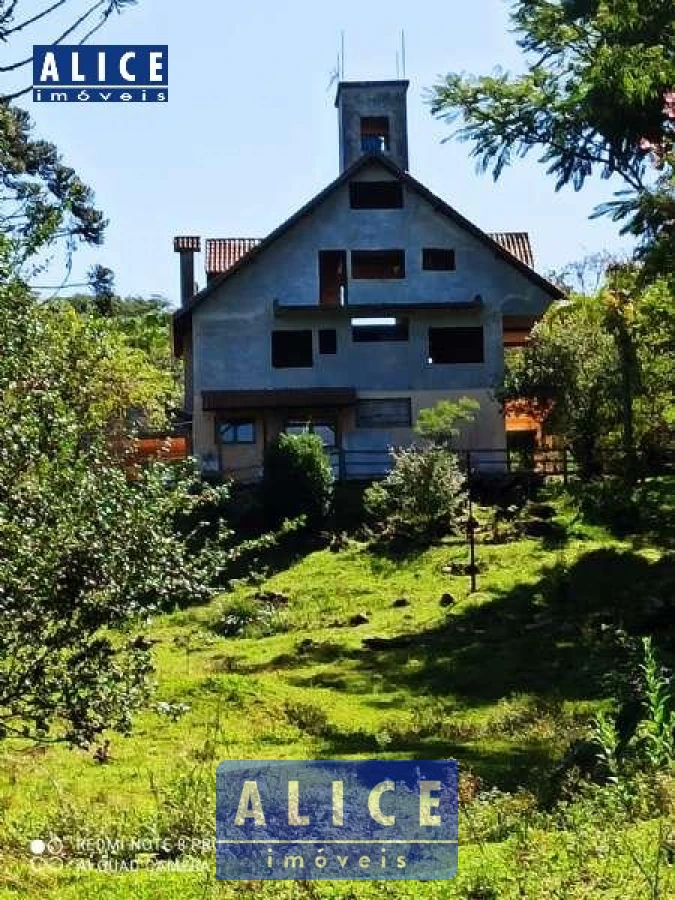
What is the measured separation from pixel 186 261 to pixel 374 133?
322 inches

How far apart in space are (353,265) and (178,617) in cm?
1842

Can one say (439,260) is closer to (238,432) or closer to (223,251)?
(223,251)

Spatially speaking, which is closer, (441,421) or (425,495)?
(425,495)

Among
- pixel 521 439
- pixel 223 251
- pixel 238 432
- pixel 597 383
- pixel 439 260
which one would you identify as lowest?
pixel 521 439

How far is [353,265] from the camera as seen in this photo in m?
36.6

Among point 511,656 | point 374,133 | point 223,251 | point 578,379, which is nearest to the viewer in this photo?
point 511,656

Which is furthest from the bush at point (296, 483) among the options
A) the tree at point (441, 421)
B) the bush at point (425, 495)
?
the tree at point (441, 421)

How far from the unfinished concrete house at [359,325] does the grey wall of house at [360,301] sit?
0.11 ft

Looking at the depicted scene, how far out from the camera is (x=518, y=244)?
4166cm

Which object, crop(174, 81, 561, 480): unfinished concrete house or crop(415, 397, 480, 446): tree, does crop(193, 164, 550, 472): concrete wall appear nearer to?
crop(174, 81, 561, 480): unfinished concrete house

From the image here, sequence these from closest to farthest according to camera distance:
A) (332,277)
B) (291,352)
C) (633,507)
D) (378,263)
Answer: (633,507) → (291,352) → (378,263) → (332,277)

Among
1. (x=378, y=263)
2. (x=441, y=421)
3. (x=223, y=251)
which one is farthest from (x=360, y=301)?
(x=441, y=421)

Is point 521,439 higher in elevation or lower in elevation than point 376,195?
lower

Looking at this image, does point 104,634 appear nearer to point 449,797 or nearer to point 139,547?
point 139,547
